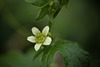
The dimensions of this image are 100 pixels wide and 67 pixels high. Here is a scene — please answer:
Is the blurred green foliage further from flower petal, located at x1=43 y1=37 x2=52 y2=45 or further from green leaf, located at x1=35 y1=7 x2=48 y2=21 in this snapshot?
green leaf, located at x1=35 y1=7 x2=48 y2=21

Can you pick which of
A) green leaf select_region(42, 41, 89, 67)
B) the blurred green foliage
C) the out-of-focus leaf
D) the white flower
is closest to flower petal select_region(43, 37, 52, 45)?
the white flower

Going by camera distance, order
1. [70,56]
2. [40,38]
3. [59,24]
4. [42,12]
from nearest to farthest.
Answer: [70,56] < [42,12] < [40,38] < [59,24]

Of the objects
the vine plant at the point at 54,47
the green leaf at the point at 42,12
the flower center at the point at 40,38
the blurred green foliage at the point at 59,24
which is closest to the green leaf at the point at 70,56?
the vine plant at the point at 54,47

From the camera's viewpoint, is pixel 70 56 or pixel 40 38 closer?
pixel 70 56

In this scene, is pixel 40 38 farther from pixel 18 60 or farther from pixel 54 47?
pixel 18 60

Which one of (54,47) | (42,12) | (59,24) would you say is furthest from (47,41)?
(59,24)

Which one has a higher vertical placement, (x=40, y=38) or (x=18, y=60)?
(x=40, y=38)

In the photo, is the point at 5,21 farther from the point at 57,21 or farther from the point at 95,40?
the point at 95,40

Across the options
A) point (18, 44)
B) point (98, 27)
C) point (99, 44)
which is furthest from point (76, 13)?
point (18, 44)
